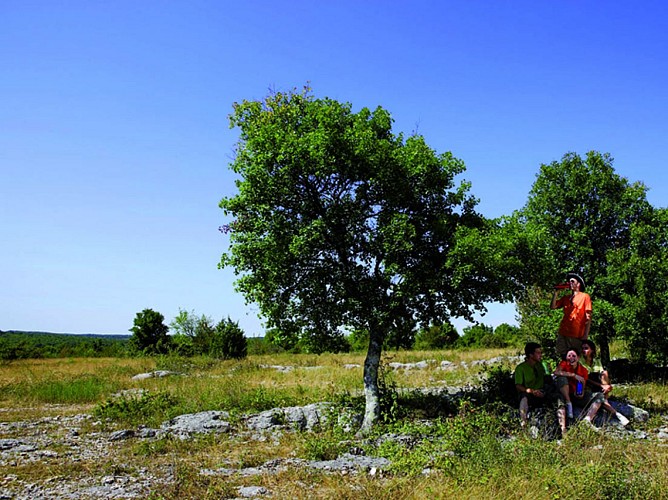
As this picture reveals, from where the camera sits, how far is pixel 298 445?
11375 millimetres

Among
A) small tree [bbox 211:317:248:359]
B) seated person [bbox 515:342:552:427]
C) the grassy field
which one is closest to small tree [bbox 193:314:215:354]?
small tree [bbox 211:317:248:359]

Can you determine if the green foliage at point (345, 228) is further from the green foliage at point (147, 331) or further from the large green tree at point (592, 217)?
the green foliage at point (147, 331)

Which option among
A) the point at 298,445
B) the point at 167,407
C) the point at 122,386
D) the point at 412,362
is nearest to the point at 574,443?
the point at 298,445

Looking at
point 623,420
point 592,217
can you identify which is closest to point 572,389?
point 623,420

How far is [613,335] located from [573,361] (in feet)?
28.0

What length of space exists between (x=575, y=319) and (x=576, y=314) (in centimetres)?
13

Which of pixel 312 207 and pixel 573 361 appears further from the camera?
pixel 312 207

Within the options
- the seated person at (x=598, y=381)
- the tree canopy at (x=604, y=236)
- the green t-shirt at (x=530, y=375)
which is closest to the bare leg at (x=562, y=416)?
the green t-shirt at (x=530, y=375)

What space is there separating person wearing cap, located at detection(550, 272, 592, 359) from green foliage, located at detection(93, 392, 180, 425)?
10907 mm

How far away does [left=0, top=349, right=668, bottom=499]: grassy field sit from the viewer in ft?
22.9

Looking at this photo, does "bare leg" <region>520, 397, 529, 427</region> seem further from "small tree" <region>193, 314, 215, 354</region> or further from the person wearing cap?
"small tree" <region>193, 314, 215, 354</region>

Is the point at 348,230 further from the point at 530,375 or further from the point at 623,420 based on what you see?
the point at 623,420

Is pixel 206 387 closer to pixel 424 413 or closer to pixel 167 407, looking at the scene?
pixel 167 407

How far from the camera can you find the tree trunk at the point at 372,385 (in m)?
13.0
